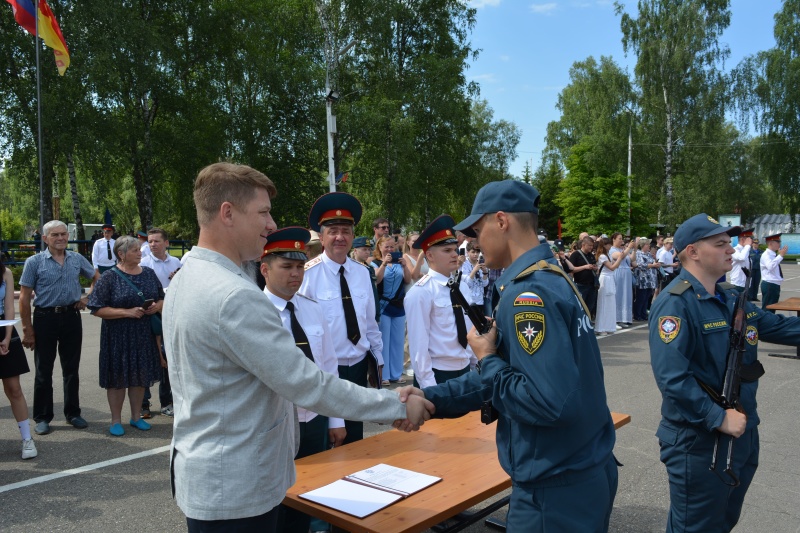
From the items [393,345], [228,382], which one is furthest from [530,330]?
[393,345]

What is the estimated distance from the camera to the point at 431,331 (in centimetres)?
452

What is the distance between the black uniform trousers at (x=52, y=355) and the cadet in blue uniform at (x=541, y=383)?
584 centimetres

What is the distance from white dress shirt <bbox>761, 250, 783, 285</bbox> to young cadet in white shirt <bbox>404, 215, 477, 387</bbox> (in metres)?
12.3

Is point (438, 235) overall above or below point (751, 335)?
above

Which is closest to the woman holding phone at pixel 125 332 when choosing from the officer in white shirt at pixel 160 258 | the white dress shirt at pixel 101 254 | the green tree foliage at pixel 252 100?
the officer in white shirt at pixel 160 258

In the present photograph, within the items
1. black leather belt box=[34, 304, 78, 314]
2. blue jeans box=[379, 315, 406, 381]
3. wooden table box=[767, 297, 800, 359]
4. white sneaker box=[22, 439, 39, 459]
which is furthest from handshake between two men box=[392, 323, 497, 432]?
wooden table box=[767, 297, 800, 359]

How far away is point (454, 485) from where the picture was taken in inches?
113

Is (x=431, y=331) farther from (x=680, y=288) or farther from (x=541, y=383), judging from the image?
(x=541, y=383)

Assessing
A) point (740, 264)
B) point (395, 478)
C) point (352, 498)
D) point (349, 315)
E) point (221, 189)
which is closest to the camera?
point (221, 189)

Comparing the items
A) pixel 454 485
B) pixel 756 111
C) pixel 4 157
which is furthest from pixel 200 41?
pixel 756 111

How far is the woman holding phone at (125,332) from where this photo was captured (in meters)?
6.25

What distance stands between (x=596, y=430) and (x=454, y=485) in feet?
3.17

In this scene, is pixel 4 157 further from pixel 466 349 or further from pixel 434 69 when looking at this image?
pixel 466 349

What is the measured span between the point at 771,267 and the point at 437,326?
12.6 metres
